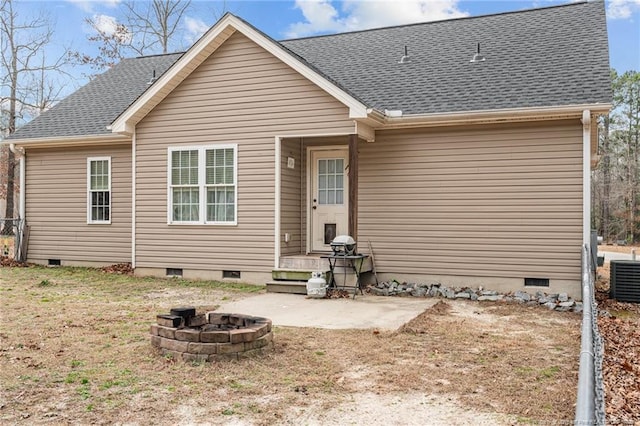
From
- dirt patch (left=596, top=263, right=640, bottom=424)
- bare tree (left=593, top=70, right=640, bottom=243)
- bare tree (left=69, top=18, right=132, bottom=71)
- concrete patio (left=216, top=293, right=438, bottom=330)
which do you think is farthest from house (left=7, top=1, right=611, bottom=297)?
bare tree (left=593, top=70, right=640, bottom=243)

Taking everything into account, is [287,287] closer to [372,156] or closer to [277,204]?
[277,204]

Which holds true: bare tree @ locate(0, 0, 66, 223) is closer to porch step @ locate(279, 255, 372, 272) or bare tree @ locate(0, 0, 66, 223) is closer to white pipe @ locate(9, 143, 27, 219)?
white pipe @ locate(9, 143, 27, 219)

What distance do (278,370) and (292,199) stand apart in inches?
239

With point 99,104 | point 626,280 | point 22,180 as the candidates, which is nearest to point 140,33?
point 99,104

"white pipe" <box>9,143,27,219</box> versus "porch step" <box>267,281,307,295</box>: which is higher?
"white pipe" <box>9,143,27,219</box>

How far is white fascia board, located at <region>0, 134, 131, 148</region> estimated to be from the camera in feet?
39.2

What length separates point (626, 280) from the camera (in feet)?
29.4

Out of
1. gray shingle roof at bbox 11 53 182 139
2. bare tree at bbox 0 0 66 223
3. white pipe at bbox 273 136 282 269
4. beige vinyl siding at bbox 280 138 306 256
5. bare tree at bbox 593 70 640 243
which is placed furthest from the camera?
bare tree at bbox 593 70 640 243

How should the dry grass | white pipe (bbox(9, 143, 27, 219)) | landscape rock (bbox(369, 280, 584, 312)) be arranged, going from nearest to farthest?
the dry grass
landscape rock (bbox(369, 280, 584, 312))
white pipe (bbox(9, 143, 27, 219))

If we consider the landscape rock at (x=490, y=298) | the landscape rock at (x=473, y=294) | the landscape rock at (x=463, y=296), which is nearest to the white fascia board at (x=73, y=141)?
the landscape rock at (x=473, y=294)

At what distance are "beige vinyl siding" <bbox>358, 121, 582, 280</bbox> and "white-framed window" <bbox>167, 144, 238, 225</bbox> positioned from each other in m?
2.51

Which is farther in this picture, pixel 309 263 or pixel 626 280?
pixel 309 263

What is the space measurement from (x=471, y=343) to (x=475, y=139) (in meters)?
4.55

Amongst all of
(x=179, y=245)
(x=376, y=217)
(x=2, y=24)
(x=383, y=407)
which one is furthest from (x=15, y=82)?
(x=383, y=407)
